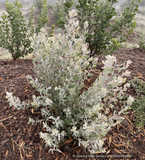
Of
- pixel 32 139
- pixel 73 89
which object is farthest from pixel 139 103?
pixel 32 139

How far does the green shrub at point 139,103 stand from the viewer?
2.45m

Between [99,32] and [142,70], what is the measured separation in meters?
1.69

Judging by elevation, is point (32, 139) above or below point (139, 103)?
below

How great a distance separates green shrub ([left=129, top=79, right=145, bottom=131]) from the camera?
8.05 ft

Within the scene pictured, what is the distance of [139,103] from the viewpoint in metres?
2.69

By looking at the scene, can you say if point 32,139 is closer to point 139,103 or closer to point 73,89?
point 73,89

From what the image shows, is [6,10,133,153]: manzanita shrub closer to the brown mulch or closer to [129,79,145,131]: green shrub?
the brown mulch

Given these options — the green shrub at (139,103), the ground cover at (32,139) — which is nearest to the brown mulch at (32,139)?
the ground cover at (32,139)

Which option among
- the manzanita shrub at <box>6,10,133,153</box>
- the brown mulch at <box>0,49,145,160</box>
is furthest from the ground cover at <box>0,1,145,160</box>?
the manzanita shrub at <box>6,10,133,153</box>

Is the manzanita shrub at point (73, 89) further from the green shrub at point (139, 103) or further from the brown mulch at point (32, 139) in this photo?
the green shrub at point (139, 103)

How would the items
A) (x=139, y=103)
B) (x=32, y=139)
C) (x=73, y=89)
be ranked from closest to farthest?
1. (x=73, y=89)
2. (x=32, y=139)
3. (x=139, y=103)

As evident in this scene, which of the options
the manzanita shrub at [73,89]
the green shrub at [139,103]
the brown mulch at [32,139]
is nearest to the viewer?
the manzanita shrub at [73,89]

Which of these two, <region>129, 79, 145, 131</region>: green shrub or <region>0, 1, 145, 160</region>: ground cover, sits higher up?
<region>129, 79, 145, 131</region>: green shrub

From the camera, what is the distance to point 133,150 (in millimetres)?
2055
